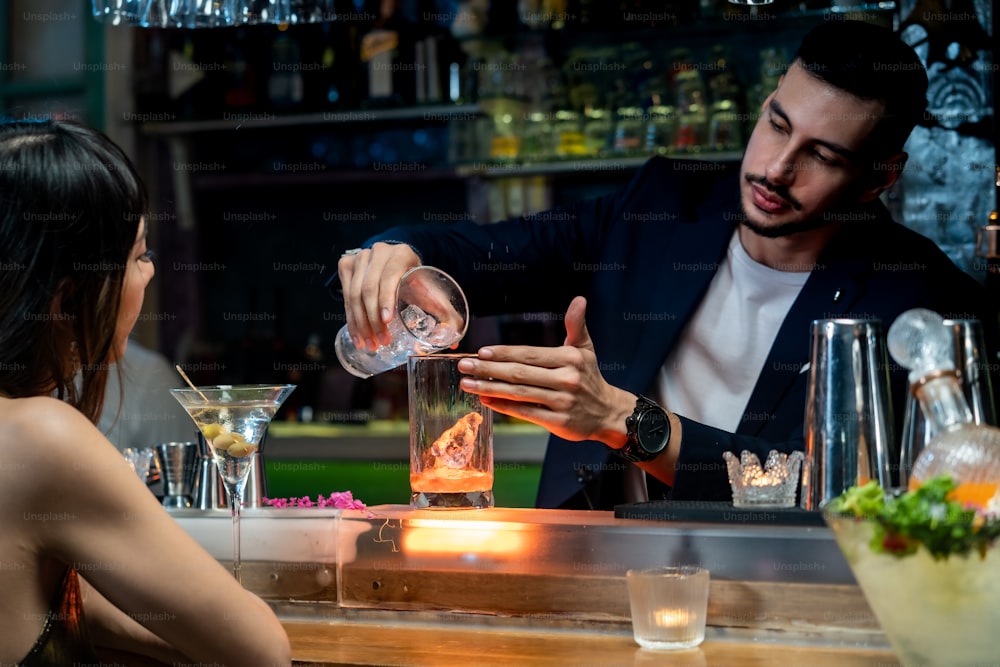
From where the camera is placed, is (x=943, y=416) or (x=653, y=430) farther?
(x=653, y=430)

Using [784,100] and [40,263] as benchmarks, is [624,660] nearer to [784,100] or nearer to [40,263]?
[40,263]

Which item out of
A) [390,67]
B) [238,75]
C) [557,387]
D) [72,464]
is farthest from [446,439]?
[238,75]

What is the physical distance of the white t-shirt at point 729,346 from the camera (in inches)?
97.0

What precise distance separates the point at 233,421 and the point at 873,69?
1417mm

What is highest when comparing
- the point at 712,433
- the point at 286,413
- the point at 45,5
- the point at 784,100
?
the point at 45,5

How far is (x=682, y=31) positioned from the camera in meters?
3.77

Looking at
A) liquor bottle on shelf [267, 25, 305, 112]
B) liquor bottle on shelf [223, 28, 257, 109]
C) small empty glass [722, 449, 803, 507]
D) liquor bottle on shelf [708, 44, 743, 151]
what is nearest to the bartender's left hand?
small empty glass [722, 449, 803, 507]

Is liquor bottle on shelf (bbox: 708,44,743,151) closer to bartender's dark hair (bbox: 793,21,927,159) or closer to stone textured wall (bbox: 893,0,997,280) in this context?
stone textured wall (bbox: 893,0,997,280)

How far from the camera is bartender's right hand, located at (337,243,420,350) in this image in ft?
6.22

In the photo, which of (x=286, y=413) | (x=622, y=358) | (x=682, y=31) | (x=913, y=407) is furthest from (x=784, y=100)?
(x=286, y=413)

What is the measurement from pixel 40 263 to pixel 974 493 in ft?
3.49

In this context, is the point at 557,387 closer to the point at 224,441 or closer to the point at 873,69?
the point at 224,441

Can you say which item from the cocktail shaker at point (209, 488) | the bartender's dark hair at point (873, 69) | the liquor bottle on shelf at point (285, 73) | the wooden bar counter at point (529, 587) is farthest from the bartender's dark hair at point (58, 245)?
the liquor bottle on shelf at point (285, 73)

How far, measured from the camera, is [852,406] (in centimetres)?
159
